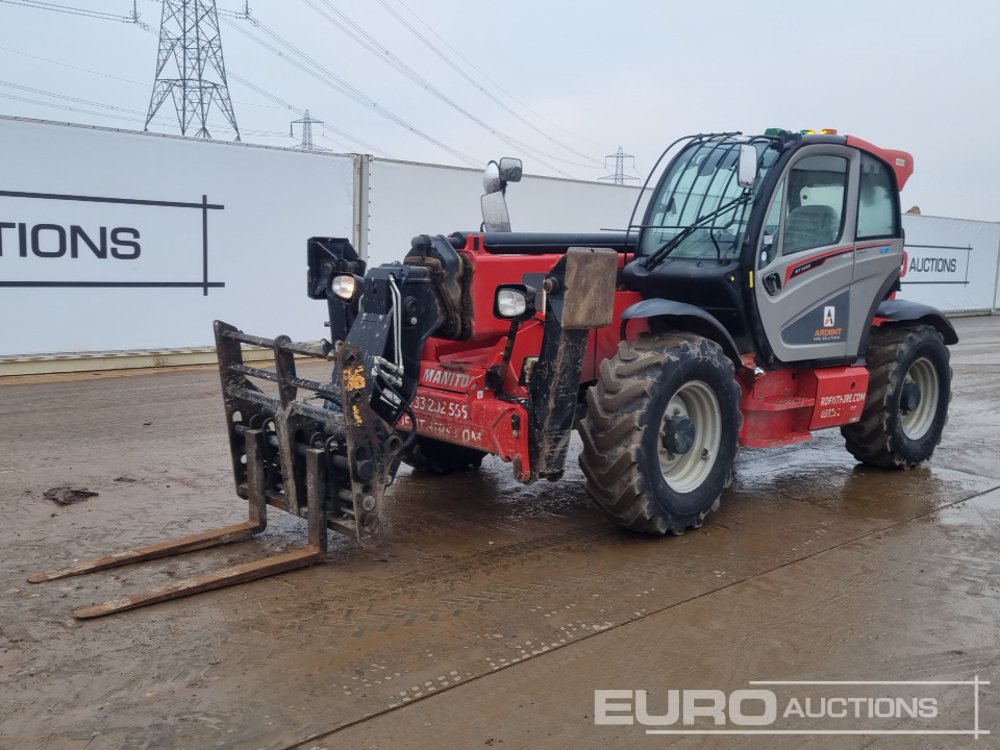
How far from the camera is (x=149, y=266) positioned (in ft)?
36.2

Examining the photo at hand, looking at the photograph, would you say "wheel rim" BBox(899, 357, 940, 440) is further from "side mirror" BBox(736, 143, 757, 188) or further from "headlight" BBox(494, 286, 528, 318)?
"headlight" BBox(494, 286, 528, 318)

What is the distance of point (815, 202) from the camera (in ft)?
19.3

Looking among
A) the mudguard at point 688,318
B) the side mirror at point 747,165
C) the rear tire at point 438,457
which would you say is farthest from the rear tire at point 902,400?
the rear tire at point 438,457

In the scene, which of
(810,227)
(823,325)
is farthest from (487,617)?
(810,227)

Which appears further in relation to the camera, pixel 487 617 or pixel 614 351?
pixel 614 351

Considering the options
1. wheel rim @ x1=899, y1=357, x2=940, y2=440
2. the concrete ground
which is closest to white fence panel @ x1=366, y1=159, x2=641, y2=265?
the concrete ground

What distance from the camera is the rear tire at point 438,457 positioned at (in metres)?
6.27

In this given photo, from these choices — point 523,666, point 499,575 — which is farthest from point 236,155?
point 523,666

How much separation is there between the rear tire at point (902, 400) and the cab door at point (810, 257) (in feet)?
1.52

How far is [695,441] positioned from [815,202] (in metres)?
1.85

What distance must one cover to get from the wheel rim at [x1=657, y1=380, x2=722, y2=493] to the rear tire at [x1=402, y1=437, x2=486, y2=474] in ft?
5.05

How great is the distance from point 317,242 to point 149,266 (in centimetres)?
638

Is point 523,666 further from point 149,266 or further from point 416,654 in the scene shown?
point 149,266

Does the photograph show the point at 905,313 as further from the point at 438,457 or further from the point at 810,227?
the point at 438,457
